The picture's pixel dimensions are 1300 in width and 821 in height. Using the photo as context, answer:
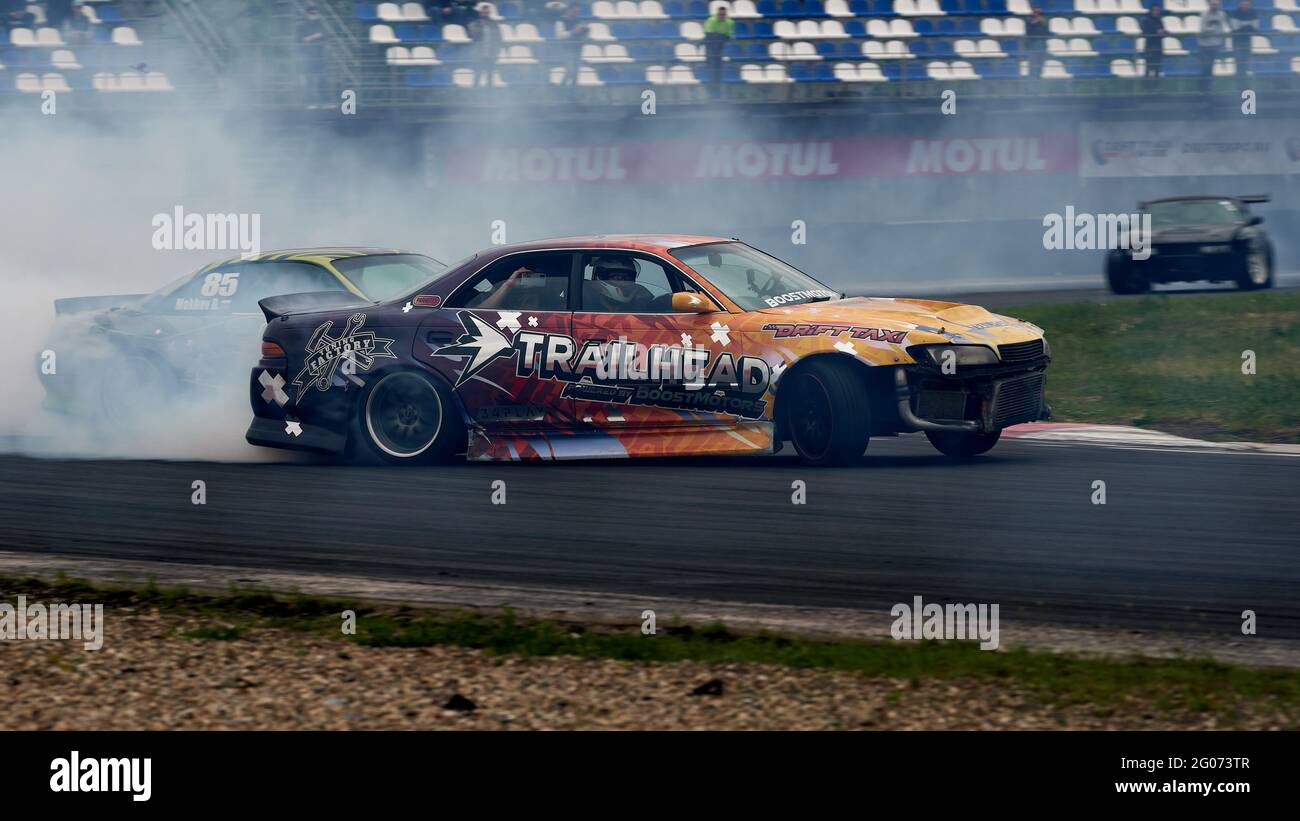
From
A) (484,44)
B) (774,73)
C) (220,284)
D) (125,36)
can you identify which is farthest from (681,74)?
(220,284)

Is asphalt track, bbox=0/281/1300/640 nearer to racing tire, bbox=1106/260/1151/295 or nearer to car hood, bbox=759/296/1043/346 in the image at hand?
car hood, bbox=759/296/1043/346

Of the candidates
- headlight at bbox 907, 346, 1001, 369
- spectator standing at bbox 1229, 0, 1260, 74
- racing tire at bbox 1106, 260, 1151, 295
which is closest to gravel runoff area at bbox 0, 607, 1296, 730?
headlight at bbox 907, 346, 1001, 369

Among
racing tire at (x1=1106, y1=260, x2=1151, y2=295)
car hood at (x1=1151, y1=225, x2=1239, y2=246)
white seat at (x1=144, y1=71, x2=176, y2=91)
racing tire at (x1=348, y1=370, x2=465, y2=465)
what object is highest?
white seat at (x1=144, y1=71, x2=176, y2=91)

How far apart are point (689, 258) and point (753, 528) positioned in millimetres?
2432

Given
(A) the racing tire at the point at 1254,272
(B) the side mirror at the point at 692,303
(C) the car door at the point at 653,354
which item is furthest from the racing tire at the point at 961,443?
(A) the racing tire at the point at 1254,272

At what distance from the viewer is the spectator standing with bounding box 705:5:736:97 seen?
81.7 ft

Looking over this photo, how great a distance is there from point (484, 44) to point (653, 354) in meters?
16.0

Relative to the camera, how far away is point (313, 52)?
2411cm

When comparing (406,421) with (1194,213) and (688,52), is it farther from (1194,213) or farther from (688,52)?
(688,52)

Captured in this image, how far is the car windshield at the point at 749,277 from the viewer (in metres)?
9.90

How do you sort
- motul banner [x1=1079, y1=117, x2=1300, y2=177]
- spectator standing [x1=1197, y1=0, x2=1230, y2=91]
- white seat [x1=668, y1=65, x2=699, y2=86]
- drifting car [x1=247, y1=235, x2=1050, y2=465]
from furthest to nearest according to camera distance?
spectator standing [x1=1197, y1=0, x2=1230, y2=91], motul banner [x1=1079, y1=117, x2=1300, y2=177], white seat [x1=668, y1=65, x2=699, y2=86], drifting car [x1=247, y1=235, x2=1050, y2=465]

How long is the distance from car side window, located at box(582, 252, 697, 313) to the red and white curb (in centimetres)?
305

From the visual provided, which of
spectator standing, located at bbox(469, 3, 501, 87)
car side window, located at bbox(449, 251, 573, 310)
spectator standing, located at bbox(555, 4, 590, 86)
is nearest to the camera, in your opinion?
car side window, located at bbox(449, 251, 573, 310)

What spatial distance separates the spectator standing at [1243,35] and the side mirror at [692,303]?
19028mm
